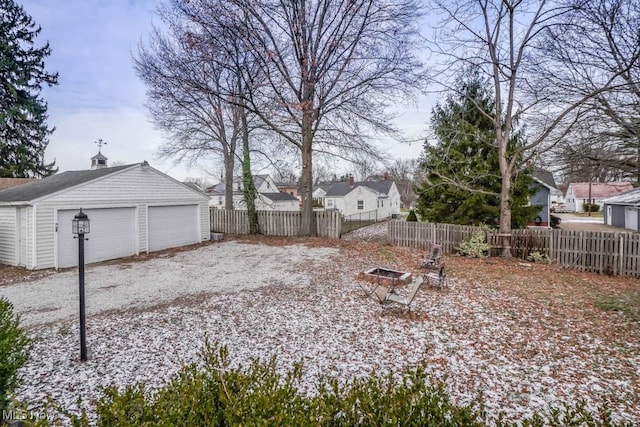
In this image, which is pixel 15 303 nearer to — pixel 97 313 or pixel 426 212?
pixel 97 313

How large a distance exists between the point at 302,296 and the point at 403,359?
311 cm

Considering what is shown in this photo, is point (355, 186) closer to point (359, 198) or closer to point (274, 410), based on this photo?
point (359, 198)

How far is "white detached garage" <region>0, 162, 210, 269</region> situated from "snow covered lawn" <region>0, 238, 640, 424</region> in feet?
5.80

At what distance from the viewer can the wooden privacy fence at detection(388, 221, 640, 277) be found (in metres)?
9.17

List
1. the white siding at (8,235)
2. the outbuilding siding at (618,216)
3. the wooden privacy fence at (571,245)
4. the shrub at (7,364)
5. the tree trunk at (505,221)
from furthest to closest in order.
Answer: the outbuilding siding at (618,216)
the tree trunk at (505,221)
the white siding at (8,235)
the wooden privacy fence at (571,245)
the shrub at (7,364)

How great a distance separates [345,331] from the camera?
208 inches

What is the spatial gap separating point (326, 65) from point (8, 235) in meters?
13.5

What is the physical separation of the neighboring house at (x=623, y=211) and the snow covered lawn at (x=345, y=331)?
14.5m

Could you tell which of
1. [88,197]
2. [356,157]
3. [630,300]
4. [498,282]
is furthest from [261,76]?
[630,300]

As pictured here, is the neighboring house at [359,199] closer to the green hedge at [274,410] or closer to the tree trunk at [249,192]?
the tree trunk at [249,192]

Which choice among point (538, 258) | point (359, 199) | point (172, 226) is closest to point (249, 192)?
point (172, 226)

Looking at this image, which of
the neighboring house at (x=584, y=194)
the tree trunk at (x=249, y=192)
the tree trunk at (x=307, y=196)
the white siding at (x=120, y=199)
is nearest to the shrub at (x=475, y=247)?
the tree trunk at (x=307, y=196)

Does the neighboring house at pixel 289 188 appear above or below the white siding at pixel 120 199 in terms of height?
above

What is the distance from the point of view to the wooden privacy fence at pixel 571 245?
917 cm
